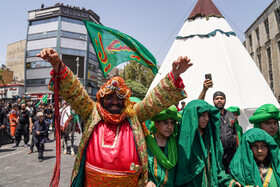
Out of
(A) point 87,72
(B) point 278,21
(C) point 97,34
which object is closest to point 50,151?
(C) point 97,34

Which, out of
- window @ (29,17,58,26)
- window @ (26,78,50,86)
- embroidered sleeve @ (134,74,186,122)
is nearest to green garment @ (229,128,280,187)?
embroidered sleeve @ (134,74,186,122)

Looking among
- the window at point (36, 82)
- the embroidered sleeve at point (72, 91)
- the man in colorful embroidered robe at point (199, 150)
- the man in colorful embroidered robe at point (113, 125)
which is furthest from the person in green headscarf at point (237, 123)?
the window at point (36, 82)

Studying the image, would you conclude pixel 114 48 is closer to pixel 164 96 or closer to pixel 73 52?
pixel 164 96

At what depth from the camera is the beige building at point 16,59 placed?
130 feet

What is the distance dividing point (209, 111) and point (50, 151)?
6.72m

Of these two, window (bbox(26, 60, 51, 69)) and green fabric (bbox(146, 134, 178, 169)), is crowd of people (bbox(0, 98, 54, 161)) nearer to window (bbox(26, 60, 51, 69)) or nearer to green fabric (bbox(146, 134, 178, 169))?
green fabric (bbox(146, 134, 178, 169))

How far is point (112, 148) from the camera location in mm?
1891

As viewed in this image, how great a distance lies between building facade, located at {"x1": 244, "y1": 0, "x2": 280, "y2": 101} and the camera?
58.0 feet

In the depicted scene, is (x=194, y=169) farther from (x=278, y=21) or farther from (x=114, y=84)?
(x=278, y=21)

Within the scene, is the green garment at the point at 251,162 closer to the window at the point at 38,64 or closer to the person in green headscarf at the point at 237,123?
the person in green headscarf at the point at 237,123

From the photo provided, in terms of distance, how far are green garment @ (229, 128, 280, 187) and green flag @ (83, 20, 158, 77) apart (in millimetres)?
1379

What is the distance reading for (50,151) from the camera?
7.30m

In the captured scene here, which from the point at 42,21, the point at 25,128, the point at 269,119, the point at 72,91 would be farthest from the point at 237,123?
the point at 42,21

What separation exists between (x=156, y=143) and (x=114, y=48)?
1393 mm
